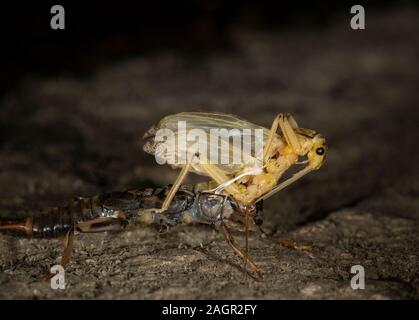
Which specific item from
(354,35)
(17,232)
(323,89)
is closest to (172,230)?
(17,232)

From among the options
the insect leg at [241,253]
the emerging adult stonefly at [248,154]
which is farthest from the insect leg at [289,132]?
the insect leg at [241,253]

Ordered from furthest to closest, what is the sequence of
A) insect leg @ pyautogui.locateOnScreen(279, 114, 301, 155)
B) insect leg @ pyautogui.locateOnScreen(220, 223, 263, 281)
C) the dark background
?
the dark background
insect leg @ pyautogui.locateOnScreen(279, 114, 301, 155)
insect leg @ pyautogui.locateOnScreen(220, 223, 263, 281)

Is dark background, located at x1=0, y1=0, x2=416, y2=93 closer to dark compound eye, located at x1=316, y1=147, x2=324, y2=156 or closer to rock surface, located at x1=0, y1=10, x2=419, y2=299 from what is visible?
rock surface, located at x1=0, y1=10, x2=419, y2=299

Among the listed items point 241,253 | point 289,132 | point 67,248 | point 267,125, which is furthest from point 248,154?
point 267,125

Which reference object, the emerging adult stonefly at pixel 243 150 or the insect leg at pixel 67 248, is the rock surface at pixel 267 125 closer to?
the insect leg at pixel 67 248

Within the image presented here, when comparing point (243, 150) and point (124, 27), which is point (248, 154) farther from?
point (124, 27)

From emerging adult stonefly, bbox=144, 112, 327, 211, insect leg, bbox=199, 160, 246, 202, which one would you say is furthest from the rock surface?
emerging adult stonefly, bbox=144, 112, 327, 211

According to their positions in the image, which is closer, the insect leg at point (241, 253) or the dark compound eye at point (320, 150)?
the insect leg at point (241, 253)

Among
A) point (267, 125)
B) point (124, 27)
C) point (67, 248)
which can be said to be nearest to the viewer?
point (67, 248)
